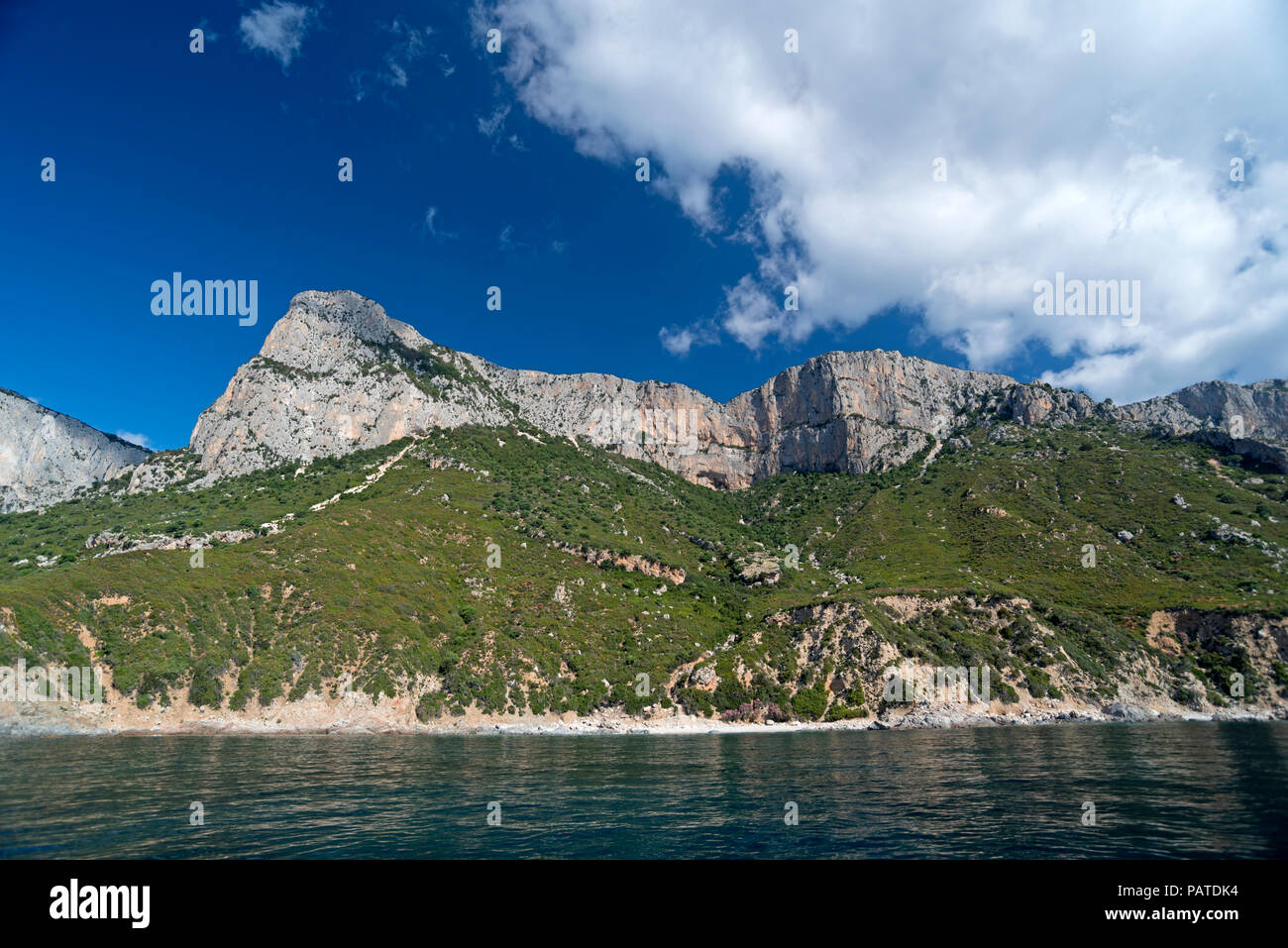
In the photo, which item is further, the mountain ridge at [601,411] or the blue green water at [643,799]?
the mountain ridge at [601,411]

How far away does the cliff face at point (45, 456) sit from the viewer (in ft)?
415

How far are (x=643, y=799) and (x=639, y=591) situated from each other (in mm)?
63921

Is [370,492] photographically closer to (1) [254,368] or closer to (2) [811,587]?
(1) [254,368]

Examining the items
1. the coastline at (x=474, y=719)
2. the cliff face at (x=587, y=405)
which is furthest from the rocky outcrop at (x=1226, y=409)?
the coastline at (x=474, y=719)

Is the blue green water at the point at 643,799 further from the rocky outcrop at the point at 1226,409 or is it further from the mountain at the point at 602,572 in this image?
the rocky outcrop at the point at 1226,409

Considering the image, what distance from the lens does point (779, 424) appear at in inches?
7062

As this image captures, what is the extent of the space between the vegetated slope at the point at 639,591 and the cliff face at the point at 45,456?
2860 cm

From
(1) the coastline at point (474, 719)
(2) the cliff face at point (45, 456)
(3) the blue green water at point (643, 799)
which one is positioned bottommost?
(1) the coastline at point (474, 719)

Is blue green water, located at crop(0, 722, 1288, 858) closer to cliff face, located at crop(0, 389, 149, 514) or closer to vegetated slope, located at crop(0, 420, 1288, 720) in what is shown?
vegetated slope, located at crop(0, 420, 1288, 720)

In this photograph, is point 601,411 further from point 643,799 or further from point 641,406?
point 643,799

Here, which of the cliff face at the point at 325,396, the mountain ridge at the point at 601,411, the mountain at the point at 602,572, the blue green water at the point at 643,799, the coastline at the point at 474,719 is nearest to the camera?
the blue green water at the point at 643,799
